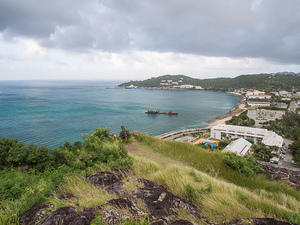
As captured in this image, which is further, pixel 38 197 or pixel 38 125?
pixel 38 125

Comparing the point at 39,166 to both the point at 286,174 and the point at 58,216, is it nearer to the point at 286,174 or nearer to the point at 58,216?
the point at 58,216

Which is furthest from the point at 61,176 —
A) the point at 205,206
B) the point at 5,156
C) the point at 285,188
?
the point at 5,156

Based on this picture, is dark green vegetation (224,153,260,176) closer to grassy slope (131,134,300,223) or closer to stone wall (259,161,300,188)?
grassy slope (131,134,300,223)

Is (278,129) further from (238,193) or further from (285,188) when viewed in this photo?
(238,193)

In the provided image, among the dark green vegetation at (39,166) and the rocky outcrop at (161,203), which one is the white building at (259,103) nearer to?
the dark green vegetation at (39,166)

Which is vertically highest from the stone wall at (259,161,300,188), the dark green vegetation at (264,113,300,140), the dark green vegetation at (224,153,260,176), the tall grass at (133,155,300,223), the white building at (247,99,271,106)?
the tall grass at (133,155,300,223)

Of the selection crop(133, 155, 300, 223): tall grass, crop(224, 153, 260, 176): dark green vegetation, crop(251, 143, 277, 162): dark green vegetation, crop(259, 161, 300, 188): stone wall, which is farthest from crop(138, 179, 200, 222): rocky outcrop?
crop(251, 143, 277, 162): dark green vegetation

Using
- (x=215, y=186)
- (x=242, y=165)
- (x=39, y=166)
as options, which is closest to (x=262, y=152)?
(x=242, y=165)
